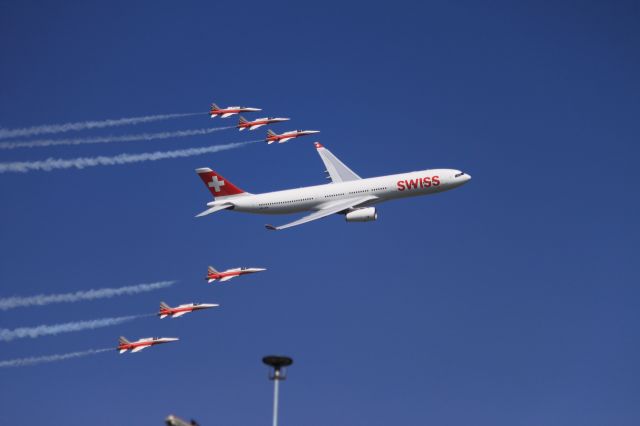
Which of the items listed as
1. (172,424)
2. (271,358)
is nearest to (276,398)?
(271,358)

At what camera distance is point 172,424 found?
463ft

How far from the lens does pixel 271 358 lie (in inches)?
5906

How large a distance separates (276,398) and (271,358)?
575cm

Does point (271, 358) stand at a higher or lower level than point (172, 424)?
higher

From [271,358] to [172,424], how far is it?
1689 cm

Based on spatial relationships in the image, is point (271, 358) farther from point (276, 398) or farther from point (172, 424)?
point (172, 424)

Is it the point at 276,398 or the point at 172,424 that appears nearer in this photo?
the point at 172,424

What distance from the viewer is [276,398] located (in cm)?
15100
